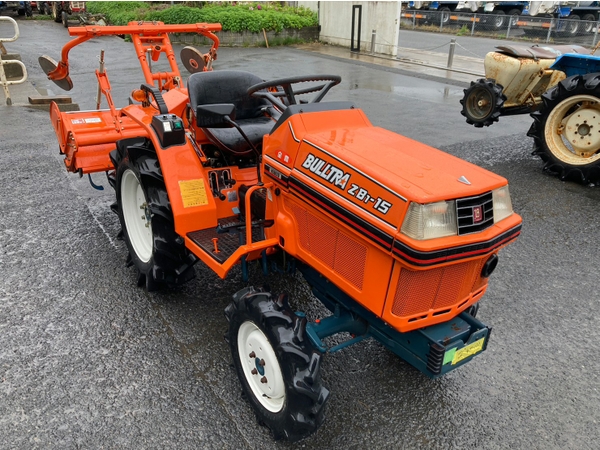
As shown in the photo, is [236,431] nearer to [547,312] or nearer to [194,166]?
[194,166]

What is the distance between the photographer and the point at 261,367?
7.45ft

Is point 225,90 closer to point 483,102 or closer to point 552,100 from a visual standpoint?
point 552,100

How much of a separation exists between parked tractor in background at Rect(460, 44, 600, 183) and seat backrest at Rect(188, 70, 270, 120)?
370cm

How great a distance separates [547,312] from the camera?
128 inches

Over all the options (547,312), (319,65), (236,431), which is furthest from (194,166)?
Result: (319,65)

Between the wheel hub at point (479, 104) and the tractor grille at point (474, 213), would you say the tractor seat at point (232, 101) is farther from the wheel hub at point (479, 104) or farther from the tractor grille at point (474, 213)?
the wheel hub at point (479, 104)

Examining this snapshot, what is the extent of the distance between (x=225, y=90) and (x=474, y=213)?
6.64 feet

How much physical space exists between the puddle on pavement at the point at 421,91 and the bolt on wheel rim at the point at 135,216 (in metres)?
7.18

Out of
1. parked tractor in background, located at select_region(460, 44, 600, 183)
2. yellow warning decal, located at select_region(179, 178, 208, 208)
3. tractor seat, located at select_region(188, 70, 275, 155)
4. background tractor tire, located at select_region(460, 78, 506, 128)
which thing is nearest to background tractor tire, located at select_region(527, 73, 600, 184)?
parked tractor in background, located at select_region(460, 44, 600, 183)

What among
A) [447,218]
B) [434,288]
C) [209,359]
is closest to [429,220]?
[447,218]

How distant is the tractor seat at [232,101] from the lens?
3.17 meters

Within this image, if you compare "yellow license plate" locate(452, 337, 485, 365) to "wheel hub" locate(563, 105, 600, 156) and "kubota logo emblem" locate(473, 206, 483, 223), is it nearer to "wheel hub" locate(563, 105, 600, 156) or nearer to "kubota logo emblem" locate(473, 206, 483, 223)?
"kubota logo emblem" locate(473, 206, 483, 223)

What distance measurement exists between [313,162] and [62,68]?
3654 mm

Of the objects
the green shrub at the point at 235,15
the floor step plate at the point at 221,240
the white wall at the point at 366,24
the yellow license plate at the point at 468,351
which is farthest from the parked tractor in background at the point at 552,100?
the green shrub at the point at 235,15
